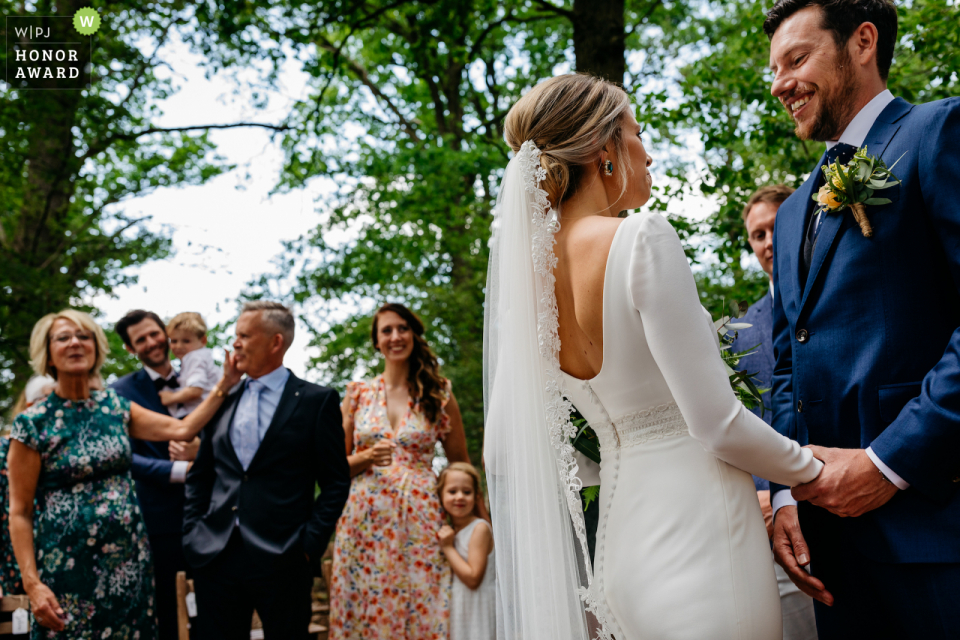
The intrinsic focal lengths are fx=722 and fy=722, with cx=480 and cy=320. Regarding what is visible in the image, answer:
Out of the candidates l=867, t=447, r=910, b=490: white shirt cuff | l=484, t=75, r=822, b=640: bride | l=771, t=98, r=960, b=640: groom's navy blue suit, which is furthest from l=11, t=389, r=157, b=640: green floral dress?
l=867, t=447, r=910, b=490: white shirt cuff

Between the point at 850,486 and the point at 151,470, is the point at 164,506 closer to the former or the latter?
the point at 151,470

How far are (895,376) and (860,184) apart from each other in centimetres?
51

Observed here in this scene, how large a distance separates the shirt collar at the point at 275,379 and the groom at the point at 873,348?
3.20 meters

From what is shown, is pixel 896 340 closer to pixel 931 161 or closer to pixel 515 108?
pixel 931 161

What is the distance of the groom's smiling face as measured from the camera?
6.90 ft

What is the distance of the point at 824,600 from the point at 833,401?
1.85 ft

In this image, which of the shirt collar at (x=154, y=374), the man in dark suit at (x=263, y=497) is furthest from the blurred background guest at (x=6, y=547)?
the man in dark suit at (x=263, y=497)

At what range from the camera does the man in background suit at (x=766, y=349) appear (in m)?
3.10

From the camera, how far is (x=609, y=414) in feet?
6.63

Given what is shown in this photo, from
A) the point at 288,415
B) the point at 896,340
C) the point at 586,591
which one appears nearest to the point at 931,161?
the point at 896,340

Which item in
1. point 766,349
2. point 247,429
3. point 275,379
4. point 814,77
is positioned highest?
point 814,77

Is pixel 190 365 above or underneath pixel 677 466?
above

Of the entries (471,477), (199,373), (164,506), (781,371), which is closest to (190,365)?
(199,373)

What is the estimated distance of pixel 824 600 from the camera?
2.02 m
